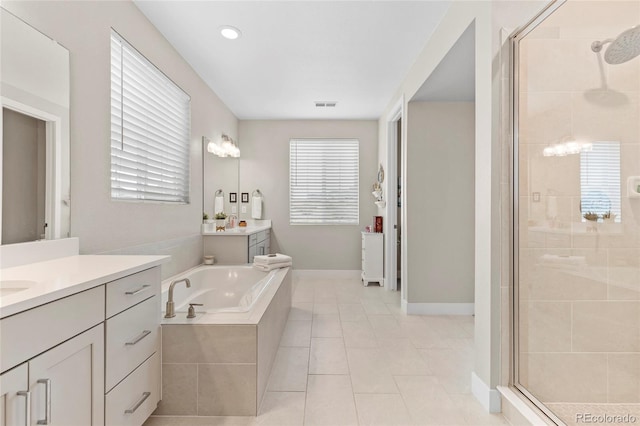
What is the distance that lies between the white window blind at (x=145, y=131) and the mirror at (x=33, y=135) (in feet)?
1.37

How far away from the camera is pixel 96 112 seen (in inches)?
74.4

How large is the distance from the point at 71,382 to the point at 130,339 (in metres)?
0.33

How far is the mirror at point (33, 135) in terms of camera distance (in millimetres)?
1346

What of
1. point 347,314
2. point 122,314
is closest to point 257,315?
point 122,314

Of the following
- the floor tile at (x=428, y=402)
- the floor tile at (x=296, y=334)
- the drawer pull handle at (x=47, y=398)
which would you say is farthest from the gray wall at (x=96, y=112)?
the floor tile at (x=428, y=402)

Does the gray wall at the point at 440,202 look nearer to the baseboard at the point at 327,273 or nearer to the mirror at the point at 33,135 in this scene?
the baseboard at the point at 327,273

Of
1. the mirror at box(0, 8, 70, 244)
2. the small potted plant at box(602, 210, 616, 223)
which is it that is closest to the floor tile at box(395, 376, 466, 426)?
the small potted plant at box(602, 210, 616, 223)

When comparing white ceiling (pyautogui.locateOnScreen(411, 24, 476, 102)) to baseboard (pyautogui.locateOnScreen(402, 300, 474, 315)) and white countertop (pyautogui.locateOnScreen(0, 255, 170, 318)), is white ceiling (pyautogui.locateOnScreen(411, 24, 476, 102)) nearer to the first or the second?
baseboard (pyautogui.locateOnScreen(402, 300, 474, 315))

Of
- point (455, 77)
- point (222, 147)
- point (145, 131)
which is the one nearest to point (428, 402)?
point (455, 77)

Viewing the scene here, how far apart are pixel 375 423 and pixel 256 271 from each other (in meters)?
1.89

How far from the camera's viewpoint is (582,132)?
1550 mm

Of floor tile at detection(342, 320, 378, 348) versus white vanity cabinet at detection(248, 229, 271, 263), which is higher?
white vanity cabinet at detection(248, 229, 271, 263)

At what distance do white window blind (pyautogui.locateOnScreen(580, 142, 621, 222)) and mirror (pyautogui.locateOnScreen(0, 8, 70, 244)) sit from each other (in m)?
2.62

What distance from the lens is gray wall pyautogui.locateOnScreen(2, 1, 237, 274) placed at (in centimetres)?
167
